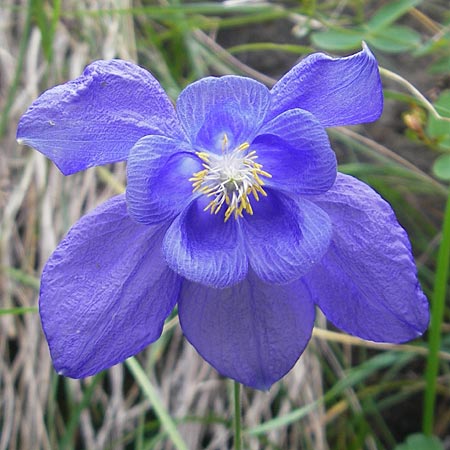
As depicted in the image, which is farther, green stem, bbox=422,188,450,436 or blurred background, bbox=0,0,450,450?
blurred background, bbox=0,0,450,450

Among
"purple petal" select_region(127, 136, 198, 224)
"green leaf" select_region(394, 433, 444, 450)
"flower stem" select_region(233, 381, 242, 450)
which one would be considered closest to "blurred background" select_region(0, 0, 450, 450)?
"green leaf" select_region(394, 433, 444, 450)

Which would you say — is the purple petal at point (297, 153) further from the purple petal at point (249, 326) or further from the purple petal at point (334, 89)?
the purple petal at point (249, 326)

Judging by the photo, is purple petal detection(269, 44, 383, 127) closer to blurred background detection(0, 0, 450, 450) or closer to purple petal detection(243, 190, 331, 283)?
purple petal detection(243, 190, 331, 283)

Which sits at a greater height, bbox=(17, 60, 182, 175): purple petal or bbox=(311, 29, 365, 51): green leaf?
bbox=(17, 60, 182, 175): purple petal

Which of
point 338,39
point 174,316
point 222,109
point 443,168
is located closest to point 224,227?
point 222,109

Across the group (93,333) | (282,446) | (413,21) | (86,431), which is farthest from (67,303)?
(413,21)

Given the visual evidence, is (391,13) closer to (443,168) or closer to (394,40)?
(394,40)

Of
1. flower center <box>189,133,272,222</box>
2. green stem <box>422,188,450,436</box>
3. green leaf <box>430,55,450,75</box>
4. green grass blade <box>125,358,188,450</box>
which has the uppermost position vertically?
flower center <box>189,133,272,222</box>
